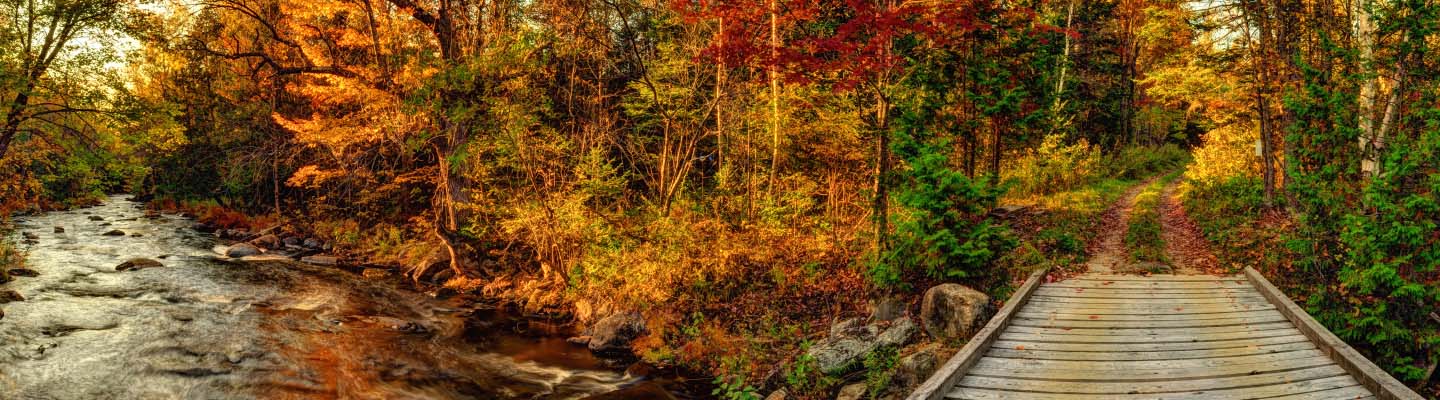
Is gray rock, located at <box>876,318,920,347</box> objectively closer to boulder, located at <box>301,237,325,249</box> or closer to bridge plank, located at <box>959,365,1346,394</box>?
bridge plank, located at <box>959,365,1346,394</box>

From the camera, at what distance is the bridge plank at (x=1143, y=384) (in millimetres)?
5973

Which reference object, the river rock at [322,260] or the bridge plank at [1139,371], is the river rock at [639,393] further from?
the river rock at [322,260]

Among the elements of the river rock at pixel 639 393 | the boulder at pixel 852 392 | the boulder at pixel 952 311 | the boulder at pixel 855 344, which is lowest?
the river rock at pixel 639 393

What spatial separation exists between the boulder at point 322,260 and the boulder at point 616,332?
1143 cm

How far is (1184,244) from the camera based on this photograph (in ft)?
43.5

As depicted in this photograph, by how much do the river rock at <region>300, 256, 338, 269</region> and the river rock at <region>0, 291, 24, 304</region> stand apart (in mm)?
6447

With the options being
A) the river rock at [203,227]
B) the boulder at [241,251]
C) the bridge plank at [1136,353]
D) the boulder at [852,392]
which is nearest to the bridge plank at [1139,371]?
the bridge plank at [1136,353]

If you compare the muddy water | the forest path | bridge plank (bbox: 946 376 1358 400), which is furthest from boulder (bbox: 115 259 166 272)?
the forest path

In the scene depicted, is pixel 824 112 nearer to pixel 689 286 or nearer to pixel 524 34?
pixel 689 286

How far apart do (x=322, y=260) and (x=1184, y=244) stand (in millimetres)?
21664

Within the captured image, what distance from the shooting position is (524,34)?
14.3 m

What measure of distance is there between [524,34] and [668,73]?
3.46m

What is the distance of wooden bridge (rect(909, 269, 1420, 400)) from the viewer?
595 cm

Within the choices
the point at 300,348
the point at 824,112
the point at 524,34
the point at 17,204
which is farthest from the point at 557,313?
the point at 17,204
